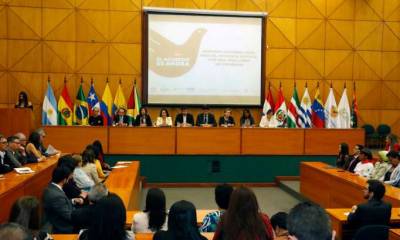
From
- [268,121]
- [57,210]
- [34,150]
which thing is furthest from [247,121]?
[57,210]

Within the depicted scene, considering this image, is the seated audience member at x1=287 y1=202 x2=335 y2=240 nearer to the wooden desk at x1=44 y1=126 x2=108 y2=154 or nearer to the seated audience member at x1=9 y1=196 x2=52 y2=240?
the seated audience member at x1=9 y1=196 x2=52 y2=240

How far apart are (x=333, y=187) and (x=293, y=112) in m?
4.14

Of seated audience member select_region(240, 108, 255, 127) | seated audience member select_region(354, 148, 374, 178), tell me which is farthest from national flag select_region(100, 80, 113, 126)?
seated audience member select_region(354, 148, 374, 178)

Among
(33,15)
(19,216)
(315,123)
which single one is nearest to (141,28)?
(33,15)

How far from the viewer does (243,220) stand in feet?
8.83

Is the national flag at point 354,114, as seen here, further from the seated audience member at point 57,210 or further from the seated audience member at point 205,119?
the seated audience member at point 57,210

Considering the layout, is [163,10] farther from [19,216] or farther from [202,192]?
[19,216]

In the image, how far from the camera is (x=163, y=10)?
11594mm

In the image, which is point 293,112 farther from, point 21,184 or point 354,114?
point 21,184

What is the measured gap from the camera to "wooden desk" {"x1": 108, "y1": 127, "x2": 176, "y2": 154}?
9.79m

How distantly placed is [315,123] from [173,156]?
407 centimetres

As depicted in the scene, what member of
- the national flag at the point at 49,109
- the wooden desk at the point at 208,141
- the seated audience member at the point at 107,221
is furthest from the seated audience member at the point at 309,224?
the national flag at the point at 49,109

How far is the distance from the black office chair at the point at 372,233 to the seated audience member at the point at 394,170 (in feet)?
9.69

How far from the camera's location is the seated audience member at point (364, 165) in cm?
735
